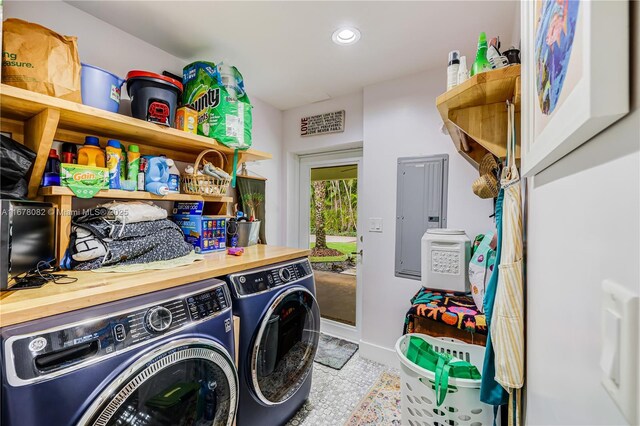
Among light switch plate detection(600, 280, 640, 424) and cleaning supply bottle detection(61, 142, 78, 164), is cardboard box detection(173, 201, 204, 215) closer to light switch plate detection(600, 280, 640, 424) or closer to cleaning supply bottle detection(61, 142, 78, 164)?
cleaning supply bottle detection(61, 142, 78, 164)

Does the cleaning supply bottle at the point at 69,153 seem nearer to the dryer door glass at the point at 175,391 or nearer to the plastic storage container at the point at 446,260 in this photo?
the dryer door glass at the point at 175,391

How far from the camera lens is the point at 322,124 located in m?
2.75

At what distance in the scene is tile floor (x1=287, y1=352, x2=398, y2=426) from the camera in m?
1.67

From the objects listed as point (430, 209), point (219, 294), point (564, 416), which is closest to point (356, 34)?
point (430, 209)

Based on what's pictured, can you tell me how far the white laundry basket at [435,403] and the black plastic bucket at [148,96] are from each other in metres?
1.76

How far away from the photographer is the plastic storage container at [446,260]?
5.69 ft

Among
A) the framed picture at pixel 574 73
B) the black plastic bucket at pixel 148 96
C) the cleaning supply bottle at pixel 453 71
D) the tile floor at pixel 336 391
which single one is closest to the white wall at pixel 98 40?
the black plastic bucket at pixel 148 96

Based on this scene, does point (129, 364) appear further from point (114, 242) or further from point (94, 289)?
point (114, 242)

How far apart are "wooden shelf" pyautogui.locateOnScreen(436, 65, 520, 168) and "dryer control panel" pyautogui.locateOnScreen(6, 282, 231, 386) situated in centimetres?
132

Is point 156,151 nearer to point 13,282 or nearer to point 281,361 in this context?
point 13,282

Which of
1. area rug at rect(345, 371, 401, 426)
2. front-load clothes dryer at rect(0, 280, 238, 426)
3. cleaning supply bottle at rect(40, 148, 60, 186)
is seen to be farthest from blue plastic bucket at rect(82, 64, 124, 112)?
area rug at rect(345, 371, 401, 426)

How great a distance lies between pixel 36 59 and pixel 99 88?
225 mm

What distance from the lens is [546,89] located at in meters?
0.50

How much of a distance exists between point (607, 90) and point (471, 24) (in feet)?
5.89
